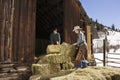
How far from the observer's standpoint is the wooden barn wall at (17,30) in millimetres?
11281

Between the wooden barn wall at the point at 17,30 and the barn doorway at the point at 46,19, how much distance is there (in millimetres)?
3041

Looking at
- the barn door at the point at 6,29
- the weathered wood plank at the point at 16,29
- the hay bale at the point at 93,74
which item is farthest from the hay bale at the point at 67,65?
the hay bale at the point at 93,74

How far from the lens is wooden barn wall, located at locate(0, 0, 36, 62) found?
1128 cm

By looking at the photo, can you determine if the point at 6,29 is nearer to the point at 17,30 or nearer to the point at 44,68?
the point at 17,30

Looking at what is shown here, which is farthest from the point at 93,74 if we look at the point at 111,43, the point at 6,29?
the point at 111,43

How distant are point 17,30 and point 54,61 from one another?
1998mm

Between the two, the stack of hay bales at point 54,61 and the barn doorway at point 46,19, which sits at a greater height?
the barn doorway at point 46,19

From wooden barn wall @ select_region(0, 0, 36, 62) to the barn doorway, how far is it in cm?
304

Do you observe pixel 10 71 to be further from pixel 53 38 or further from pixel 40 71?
pixel 53 38

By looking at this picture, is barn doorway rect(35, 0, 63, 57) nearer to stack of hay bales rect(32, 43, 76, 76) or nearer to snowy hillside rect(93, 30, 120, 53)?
stack of hay bales rect(32, 43, 76, 76)

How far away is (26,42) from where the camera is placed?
472 inches

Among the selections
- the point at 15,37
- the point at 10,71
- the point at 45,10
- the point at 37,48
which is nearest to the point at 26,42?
the point at 15,37

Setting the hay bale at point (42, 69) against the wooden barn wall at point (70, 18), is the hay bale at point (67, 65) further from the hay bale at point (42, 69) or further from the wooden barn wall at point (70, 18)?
the wooden barn wall at point (70, 18)

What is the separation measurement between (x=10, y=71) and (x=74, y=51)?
9.28 feet
